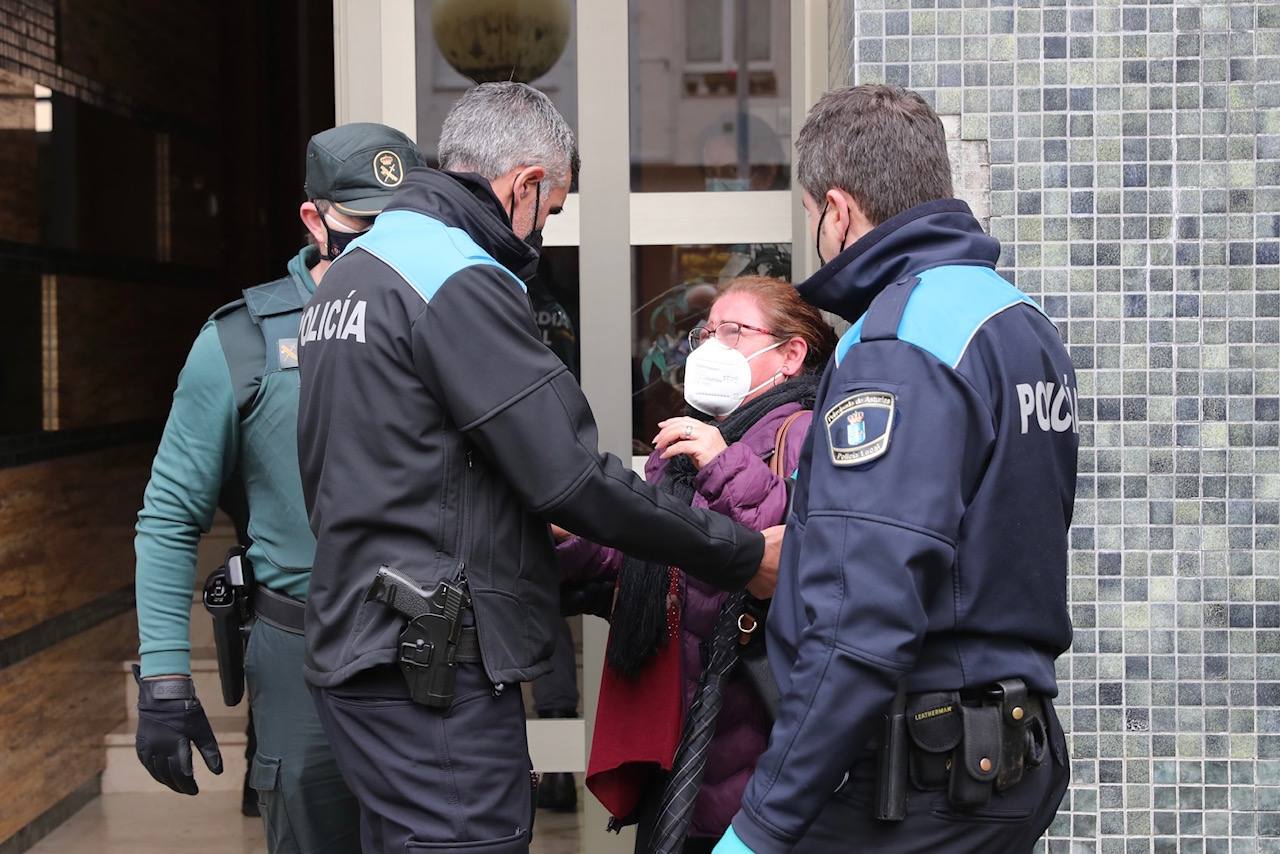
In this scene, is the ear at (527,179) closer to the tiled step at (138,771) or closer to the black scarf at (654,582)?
the black scarf at (654,582)

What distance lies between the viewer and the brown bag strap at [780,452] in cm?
241

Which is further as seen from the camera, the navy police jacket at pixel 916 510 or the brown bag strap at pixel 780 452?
the brown bag strap at pixel 780 452

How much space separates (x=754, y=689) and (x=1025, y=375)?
2.69ft

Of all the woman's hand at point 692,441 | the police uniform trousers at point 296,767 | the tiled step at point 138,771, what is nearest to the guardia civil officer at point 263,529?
the police uniform trousers at point 296,767

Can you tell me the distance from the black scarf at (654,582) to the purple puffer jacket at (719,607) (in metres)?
0.02

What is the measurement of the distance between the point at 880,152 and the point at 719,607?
886 millimetres

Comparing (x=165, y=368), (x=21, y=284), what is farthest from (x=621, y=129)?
(x=165, y=368)

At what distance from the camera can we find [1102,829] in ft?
9.78

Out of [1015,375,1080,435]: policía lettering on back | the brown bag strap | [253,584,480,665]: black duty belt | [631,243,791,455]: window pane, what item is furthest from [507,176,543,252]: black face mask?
[631,243,791,455]: window pane

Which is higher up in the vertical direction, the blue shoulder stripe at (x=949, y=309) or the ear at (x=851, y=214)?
the ear at (x=851, y=214)

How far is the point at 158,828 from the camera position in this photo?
490cm

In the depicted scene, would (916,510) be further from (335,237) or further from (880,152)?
(335,237)

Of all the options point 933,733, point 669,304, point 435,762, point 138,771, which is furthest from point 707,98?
point 138,771

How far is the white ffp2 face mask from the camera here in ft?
8.45
